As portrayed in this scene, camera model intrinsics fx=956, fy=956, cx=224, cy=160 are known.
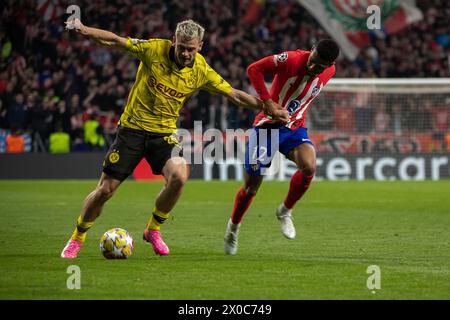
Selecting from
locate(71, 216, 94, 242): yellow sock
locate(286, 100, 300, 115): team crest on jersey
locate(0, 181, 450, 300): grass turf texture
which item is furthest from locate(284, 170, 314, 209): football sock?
locate(71, 216, 94, 242): yellow sock

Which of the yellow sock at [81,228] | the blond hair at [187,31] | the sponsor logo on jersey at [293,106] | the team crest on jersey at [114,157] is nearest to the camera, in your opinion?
the blond hair at [187,31]

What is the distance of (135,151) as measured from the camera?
8.98 m

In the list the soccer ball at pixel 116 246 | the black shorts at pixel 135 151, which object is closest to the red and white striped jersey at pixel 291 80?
the black shorts at pixel 135 151

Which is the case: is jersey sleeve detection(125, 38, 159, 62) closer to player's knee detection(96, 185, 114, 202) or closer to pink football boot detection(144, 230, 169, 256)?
player's knee detection(96, 185, 114, 202)

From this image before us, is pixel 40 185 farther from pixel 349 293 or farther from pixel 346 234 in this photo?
pixel 349 293

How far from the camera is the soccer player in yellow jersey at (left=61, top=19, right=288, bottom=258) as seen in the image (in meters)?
8.89

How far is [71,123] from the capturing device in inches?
926

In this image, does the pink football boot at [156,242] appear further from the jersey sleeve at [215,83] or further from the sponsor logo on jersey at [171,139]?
the jersey sleeve at [215,83]

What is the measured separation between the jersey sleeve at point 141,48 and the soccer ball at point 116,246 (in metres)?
1.68

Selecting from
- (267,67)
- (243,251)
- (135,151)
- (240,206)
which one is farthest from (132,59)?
(135,151)

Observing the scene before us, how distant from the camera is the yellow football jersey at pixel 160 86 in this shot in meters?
8.95

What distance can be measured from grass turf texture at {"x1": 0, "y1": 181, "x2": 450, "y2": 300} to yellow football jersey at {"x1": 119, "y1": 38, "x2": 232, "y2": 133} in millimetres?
1316

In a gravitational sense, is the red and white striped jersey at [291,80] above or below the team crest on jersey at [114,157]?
above

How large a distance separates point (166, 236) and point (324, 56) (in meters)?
3.16
